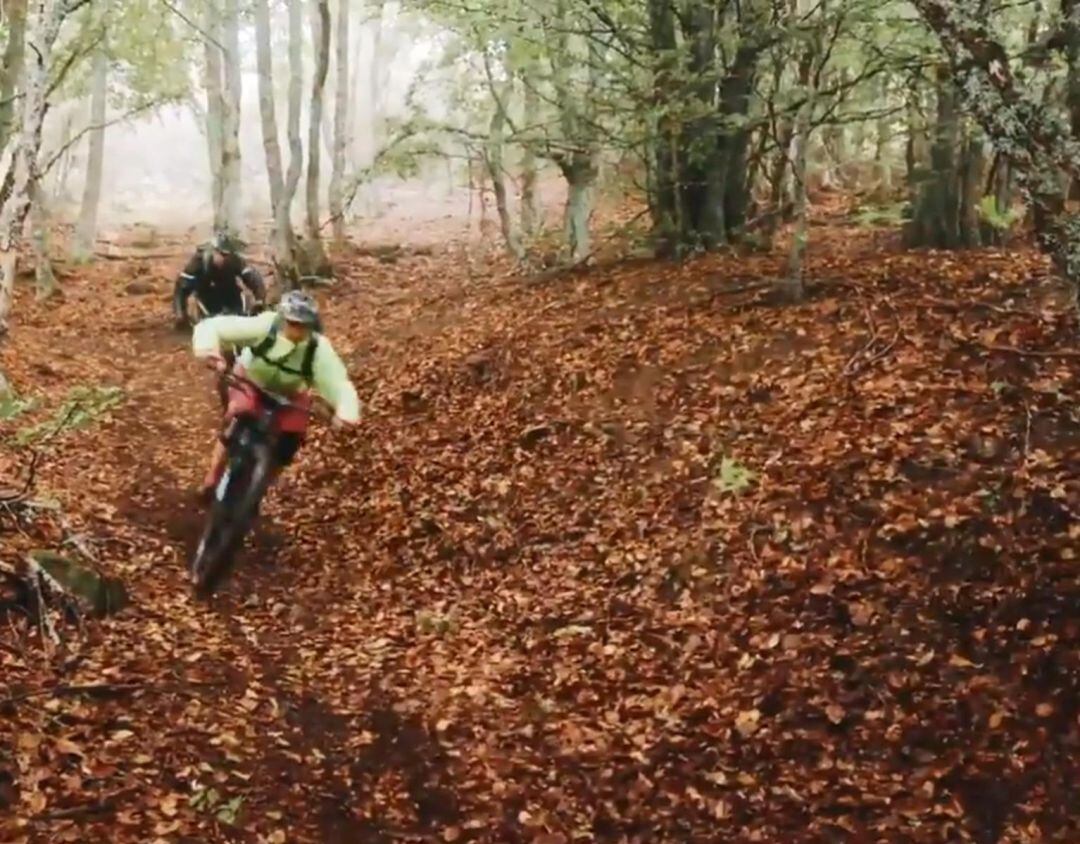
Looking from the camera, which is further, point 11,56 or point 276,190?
point 276,190

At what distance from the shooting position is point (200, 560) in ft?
25.3

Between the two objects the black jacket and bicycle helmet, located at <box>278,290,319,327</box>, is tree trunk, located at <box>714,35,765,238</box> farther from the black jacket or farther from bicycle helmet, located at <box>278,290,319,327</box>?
the black jacket

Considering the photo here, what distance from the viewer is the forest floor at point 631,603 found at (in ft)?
16.9

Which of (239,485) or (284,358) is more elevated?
(284,358)

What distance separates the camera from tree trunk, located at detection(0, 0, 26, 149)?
12.6 m

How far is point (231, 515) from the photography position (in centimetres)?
776

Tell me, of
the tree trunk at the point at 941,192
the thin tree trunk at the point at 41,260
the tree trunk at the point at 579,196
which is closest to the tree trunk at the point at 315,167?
the thin tree trunk at the point at 41,260

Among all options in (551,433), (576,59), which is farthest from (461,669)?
(576,59)

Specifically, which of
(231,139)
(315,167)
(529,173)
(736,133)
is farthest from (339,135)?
(736,133)

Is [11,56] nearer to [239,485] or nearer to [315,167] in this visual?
[315,167]

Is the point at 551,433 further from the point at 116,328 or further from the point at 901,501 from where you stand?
the point at 116,328

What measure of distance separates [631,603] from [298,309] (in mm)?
3248

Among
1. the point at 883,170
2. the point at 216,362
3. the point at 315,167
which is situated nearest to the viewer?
the point at 216,362

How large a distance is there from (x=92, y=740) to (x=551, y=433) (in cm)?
529
